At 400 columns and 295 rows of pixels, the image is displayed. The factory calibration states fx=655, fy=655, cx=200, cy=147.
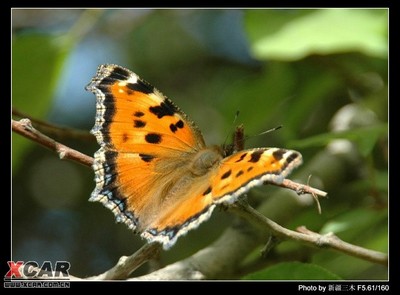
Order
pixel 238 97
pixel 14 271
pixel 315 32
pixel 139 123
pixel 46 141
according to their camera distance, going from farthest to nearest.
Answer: pixel 238 97 < pixel 315 32 < pixel 139 123 < pixel 14 271 < pixel 46 141

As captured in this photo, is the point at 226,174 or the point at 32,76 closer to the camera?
the point at 226,174

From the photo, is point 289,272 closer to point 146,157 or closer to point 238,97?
point 146,157

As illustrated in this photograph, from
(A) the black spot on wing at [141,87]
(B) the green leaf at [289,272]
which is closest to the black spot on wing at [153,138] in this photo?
(A) the black spot on wing at [141,87]

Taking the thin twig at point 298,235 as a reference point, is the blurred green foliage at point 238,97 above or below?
above

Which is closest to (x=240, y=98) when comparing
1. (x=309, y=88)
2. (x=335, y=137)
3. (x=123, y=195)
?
(x=309, y=88)

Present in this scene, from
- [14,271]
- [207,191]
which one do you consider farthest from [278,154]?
[14,271]

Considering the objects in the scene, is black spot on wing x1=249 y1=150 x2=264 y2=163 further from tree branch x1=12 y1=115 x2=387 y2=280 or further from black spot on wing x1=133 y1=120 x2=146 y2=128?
black spot on wing x1=133 y1=120 x2=146 y2=128

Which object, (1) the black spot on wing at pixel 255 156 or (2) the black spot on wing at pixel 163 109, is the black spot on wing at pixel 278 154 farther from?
(2) the black spot on wing at pixel 163 109
